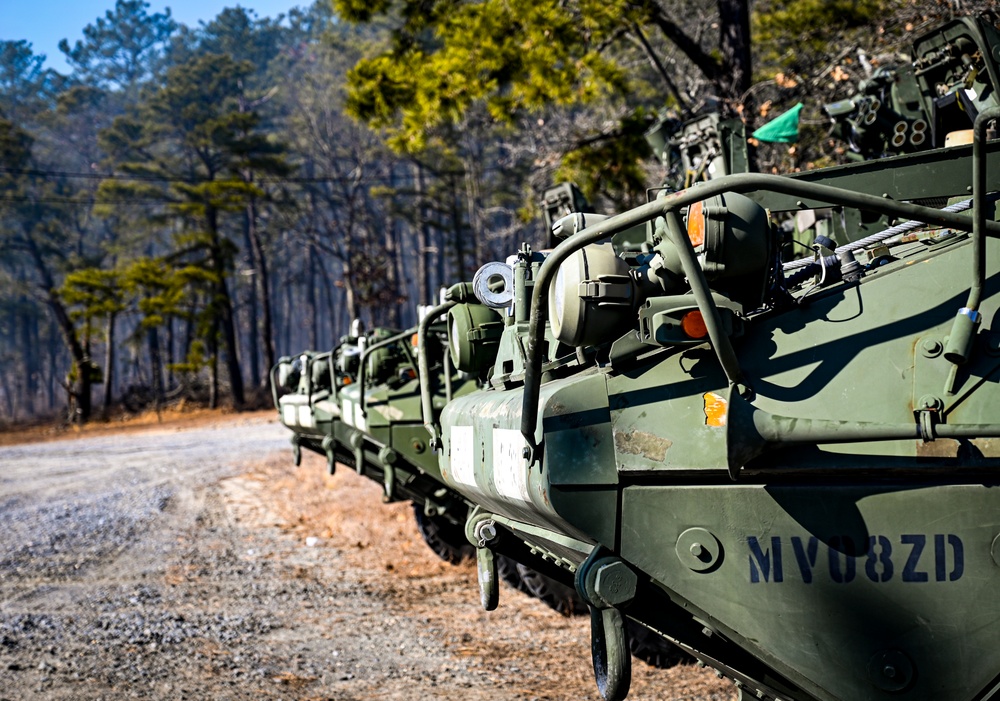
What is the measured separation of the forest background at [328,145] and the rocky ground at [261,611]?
5.38 meters

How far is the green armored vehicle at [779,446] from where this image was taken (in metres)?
2.85

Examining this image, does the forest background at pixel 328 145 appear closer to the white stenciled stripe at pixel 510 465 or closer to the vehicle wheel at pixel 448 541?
the vehicle wheel at pixel 448 541

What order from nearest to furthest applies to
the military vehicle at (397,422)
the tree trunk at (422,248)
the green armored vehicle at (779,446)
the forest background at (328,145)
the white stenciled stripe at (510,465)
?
the green armored vehicle at (779,446)
the white stenciled stripe at (510,465)
the military vehicle at (397,422)
the forest background at (328,145)
the tree trunk at (422,248)

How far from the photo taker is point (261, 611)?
24.6ft

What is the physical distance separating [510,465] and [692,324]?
83 centimetres

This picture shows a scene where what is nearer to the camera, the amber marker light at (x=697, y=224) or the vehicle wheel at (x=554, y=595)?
the amber marker light at (x=697, y=224)

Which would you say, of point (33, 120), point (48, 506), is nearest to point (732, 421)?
point (48, 506)

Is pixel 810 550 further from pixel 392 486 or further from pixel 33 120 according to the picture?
pixel 33 120

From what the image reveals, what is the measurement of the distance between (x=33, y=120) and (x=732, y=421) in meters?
68.2

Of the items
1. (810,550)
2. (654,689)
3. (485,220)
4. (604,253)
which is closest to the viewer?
(810,550)

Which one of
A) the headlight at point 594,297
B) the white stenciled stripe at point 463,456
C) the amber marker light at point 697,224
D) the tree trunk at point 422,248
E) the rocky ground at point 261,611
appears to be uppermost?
the tree trunk at point 422,248

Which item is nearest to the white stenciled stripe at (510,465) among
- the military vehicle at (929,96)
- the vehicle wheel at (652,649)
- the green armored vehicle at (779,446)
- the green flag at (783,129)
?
the green armored vehicle at (779,446)

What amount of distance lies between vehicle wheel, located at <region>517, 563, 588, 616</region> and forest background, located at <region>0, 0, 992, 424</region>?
17.4 feet

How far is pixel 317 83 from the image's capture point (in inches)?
2132
